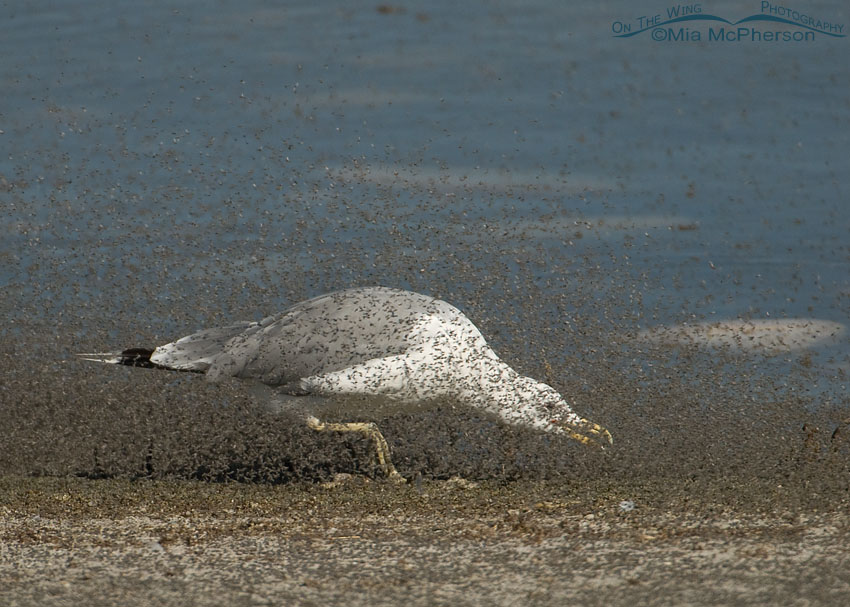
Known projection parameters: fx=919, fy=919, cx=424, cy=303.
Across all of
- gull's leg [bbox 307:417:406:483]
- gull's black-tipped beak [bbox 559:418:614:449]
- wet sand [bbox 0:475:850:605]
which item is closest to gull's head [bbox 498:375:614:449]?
gull's black-tipped beak [bbox 559:418:614:449]

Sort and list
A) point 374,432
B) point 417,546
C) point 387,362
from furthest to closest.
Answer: point 374,432 < point 387,362 < point 417,546

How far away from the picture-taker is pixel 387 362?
396 centimetres

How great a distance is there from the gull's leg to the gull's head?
21.7 inches

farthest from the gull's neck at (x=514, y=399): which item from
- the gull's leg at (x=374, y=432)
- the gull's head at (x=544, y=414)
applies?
the gull's leg at (x=374, y=432)

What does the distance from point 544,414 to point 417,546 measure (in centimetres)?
145

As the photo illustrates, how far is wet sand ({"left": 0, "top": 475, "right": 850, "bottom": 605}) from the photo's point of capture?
96.3 inches

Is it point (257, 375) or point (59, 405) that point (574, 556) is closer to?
point (257, 375)

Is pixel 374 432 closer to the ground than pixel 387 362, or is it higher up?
closer to the ground

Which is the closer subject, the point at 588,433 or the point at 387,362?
the point at 387,362

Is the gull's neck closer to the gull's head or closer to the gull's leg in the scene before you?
the gull's head

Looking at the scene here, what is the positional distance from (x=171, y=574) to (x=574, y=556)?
118 cm

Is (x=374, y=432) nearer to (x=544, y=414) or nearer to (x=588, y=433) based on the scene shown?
(x=544, y=414)

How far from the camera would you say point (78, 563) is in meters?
2.77

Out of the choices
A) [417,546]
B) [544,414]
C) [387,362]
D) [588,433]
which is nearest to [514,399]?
[544,414]
